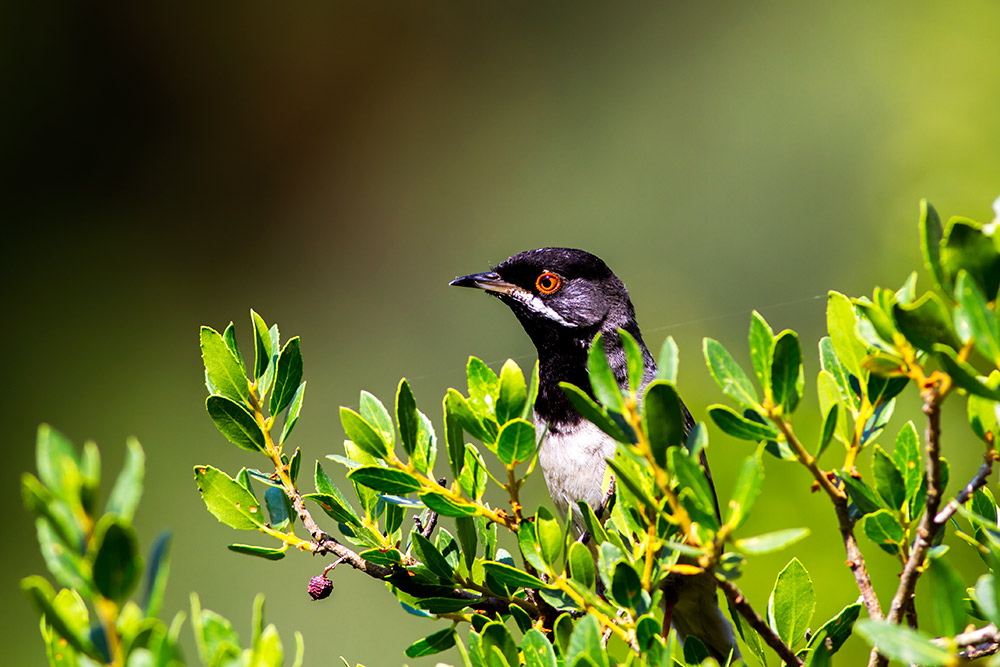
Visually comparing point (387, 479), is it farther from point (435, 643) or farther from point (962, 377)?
point (962, 377)

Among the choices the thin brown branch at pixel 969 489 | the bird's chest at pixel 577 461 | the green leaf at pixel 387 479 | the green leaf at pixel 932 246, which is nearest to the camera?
the green leaf at pixel 932 246

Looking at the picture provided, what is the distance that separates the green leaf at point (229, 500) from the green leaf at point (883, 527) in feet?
2.81

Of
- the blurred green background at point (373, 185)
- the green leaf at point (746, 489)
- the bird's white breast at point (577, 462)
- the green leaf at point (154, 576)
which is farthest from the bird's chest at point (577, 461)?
the blurred green background at point (373, 185)

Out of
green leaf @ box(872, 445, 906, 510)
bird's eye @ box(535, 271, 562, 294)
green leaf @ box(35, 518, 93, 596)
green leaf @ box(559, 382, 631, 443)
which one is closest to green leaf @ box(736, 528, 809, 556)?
green leaf @ box(559, 382, 631, 443)

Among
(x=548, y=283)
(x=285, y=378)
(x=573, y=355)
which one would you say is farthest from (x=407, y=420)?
(x=548, y=283)

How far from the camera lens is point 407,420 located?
125cm

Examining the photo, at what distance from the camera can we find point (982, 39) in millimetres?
5199

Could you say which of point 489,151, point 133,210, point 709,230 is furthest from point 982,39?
point 133,210

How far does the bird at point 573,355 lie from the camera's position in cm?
279

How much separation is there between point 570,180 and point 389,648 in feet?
11.8

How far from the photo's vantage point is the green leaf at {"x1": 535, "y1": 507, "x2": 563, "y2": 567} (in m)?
1.22

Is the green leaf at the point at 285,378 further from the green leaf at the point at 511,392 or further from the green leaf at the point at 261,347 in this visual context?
the green leaf at the point at 511,392

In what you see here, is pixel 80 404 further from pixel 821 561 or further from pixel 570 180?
pixel 821 561

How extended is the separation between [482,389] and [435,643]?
450 millimetres
